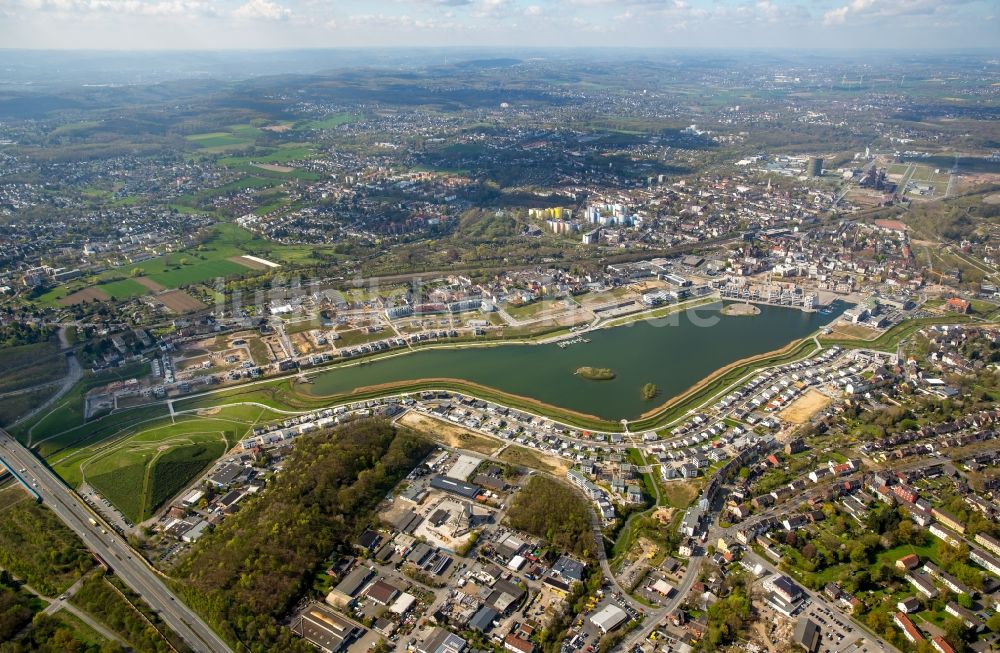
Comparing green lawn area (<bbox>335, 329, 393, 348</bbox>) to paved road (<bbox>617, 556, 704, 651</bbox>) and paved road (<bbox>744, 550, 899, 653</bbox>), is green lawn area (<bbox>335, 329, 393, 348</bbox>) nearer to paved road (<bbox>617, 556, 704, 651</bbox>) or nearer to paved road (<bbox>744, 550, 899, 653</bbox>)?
paved road (<bbox>617, 556, 704, 651</bbox>)

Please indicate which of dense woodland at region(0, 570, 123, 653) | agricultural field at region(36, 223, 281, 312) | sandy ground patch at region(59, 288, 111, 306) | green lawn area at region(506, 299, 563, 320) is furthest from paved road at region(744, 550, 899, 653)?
sandy ground patch at region(59, 288, 111, 306)

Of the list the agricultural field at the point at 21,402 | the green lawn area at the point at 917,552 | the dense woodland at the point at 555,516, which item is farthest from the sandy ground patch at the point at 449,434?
the agricultural field at the point at 21,402

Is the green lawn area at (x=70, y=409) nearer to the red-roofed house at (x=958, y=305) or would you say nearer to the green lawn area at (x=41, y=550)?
the green lawn area at (x=41, y=550)

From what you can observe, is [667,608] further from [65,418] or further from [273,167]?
[273,167]

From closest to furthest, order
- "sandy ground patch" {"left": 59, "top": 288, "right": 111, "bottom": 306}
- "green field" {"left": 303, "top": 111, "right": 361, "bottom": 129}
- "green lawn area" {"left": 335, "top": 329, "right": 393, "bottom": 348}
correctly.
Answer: "green lawn area" {"left": 335, "top": 329, "right": 393, "bottom": 348} < "sandy ground patch" {"left": 59, "top": 288, "right": 111, "bottom": 306} < "green field" {"left": 303, "top": 111, "right": 361, "bottom": 129}

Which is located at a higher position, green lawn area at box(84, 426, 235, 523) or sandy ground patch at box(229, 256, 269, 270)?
sandy ground patch at box(229, 256, 269, 270)
